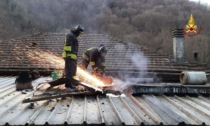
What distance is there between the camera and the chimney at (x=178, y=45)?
16028 millimetres

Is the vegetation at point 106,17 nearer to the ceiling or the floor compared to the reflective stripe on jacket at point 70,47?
nearer to the ceiling

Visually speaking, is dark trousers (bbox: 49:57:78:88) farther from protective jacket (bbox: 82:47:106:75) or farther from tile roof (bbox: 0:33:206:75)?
tile roof (bbox: 0:33:206:75)

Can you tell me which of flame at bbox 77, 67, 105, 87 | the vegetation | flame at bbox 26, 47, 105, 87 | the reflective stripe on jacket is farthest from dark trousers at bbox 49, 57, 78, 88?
the vegetation

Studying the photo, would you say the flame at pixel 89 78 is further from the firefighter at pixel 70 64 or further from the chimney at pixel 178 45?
the chimney at pixel 178 45

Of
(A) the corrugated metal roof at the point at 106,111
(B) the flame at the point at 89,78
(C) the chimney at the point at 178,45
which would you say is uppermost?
(C) the chimney at the point at 178,45

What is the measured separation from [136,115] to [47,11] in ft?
217

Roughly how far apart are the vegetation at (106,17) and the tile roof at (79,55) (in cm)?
2874

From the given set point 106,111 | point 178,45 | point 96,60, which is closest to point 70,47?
point 106,111

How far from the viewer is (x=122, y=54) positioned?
1698 cm

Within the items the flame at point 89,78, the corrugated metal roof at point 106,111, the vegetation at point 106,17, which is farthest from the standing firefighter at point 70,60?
the vegetation at point 106,17

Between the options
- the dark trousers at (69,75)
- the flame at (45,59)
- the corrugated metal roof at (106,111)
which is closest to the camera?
A: the corrugated metal roof at (106,111)

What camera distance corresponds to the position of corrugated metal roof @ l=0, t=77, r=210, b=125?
448 cm

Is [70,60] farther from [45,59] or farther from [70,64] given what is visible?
[45,59]

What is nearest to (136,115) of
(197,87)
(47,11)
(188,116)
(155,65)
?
(188,116)
